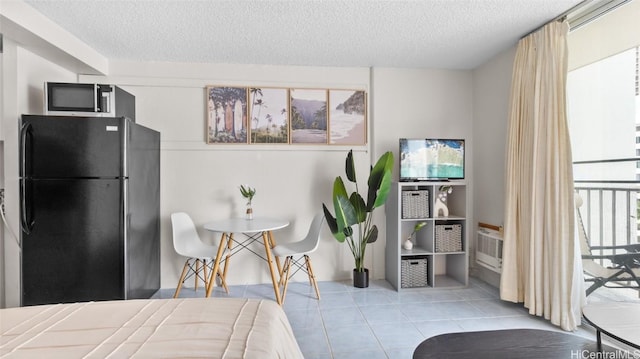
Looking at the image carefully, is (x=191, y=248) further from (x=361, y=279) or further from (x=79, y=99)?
(x=361, y=279)

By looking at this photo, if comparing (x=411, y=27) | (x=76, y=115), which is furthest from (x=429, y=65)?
(x=76, y=115)

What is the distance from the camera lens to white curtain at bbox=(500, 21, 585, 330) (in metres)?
2.28

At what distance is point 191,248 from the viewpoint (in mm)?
3020

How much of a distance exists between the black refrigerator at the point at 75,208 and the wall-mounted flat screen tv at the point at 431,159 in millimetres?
2593

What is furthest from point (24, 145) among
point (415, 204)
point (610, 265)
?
point (610, 265)

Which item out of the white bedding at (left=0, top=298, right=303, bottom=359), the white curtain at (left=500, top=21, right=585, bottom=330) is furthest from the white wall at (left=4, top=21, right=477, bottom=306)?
the white bedding at (left=0, top=298, right=303, bottom=359)

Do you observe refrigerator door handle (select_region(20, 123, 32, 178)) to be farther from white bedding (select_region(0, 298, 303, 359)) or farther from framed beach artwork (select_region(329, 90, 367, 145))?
framed beach artwork (select_region(329, 90, 367, 145))

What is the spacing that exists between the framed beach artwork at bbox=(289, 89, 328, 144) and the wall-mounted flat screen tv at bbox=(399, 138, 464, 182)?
91 centimetres

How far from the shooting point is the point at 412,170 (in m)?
3.21

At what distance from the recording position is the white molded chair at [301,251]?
290cm

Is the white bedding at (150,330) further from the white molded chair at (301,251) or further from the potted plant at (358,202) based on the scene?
the potted plant at (358,202)

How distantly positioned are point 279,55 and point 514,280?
3084 mm

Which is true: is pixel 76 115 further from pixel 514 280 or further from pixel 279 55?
pixel 514 280

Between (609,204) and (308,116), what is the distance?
9.02 ft
